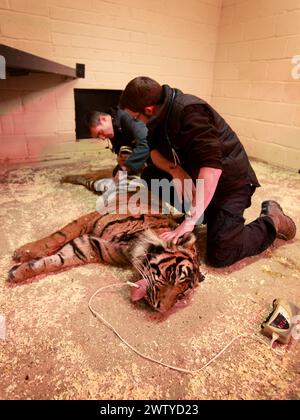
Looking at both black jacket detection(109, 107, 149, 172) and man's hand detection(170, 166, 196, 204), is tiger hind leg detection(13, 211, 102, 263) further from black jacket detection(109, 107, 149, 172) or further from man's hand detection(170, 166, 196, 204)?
black jacket detection(109, 107, 149, 172)

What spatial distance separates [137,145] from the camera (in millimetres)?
2648

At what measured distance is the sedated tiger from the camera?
50.0 inches

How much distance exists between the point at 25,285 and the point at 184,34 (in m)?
3.84

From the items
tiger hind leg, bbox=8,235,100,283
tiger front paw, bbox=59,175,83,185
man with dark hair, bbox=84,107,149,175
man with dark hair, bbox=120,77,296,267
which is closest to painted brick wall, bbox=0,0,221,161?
tiger front paw, bbox=59,175,83,185

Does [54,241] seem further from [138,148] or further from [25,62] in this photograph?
[138,148]

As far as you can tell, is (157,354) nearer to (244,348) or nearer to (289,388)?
(244,348)

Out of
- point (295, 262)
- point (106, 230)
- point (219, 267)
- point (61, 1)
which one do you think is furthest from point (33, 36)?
point (295, 262)

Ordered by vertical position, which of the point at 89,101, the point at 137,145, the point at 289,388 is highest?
the point at 89,101

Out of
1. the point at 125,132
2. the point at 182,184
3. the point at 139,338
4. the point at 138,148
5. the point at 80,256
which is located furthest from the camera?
the point at 125,132

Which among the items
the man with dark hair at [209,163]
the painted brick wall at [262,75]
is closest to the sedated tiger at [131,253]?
the man with dark hair at [209,163]

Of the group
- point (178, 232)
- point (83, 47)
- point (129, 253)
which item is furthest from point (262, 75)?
point (129, 253)

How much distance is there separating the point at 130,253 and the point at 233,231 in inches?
24.4

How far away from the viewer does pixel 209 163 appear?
56.6 inches

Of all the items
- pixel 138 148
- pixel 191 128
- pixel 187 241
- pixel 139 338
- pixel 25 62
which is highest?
pixel 25 62
